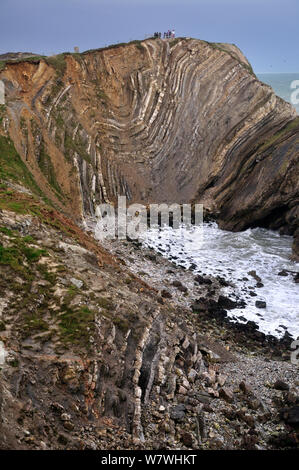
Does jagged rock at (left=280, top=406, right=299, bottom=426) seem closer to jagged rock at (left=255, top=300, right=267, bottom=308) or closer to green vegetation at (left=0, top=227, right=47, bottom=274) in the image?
jagged rock at (left=255, top=300, right=267, bottom=308)

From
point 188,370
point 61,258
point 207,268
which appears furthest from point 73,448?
point 207,268

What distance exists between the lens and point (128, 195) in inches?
1329

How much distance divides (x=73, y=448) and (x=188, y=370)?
19.6 feet

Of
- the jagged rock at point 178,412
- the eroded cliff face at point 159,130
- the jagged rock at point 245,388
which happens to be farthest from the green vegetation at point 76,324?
the eroded cliff face at point 159,130

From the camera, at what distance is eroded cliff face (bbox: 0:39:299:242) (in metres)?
29.3

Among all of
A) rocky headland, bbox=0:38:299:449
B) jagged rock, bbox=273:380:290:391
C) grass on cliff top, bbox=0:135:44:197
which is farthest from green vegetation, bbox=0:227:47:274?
jagged rock, bbox=273:380:290:391

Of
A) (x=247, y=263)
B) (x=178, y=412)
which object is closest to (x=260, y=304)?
(x=247, y=263)

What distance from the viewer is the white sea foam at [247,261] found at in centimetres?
2017

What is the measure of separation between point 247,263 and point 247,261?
329 mm

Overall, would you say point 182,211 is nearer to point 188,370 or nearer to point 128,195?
point 128,195

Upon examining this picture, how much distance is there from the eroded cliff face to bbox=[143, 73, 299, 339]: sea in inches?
94.3

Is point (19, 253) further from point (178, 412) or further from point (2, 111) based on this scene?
point (2, 111)

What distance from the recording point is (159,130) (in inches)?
1433
